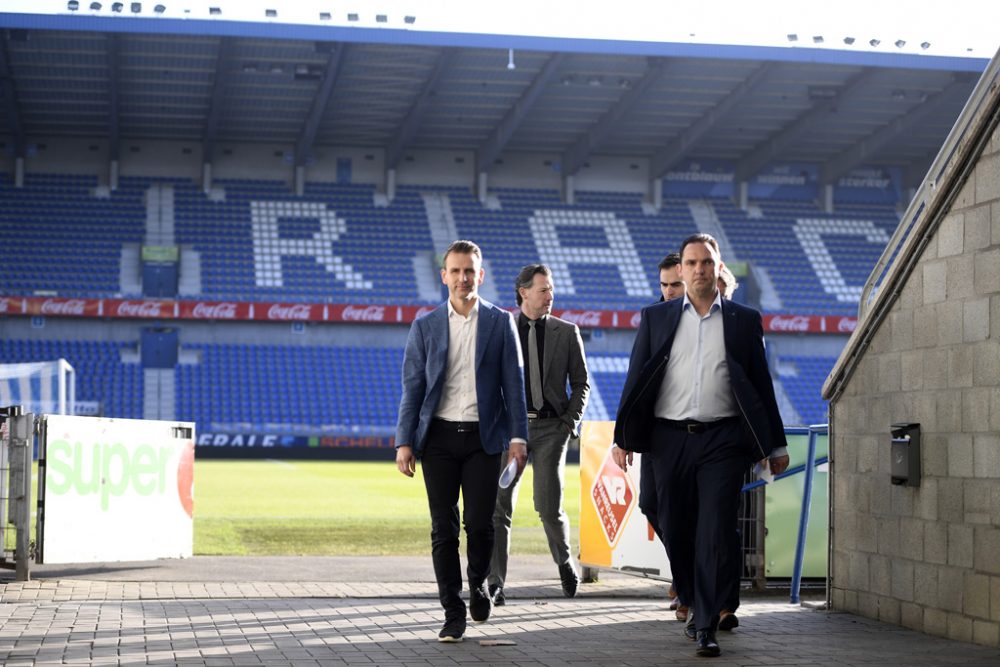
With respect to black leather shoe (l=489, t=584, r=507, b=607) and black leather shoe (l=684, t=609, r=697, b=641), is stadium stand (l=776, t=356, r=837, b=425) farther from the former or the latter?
black leather shoe (l=684, t=609, r=697, b=641)

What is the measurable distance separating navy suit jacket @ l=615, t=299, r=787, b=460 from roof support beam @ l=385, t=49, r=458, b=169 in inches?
1265

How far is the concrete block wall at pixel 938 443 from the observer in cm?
643

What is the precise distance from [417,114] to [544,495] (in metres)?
34.0

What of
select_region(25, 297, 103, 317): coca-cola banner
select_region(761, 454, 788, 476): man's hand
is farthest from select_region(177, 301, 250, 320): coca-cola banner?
select_region(761, 454, 788, 476): man's hand

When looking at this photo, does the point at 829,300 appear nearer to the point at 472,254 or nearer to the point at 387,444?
the point at 387,444

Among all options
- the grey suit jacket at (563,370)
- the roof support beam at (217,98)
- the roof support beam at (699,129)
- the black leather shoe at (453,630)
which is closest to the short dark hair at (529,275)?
the grey suit jacket at (563,370)

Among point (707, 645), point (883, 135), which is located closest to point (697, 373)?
point (707, 645)

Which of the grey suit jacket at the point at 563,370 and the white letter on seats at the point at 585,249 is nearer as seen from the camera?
the grey suit jacket at the point at 563,370

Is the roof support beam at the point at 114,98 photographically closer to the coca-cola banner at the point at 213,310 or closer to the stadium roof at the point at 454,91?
the stadium roof at the point at 454,91

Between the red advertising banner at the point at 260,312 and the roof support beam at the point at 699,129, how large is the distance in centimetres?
564

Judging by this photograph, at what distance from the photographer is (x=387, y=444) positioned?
40.2 m

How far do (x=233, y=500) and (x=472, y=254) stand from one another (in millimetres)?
15599

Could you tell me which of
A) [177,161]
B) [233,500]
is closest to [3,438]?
[233,500]

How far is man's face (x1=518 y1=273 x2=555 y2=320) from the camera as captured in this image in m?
8.33
